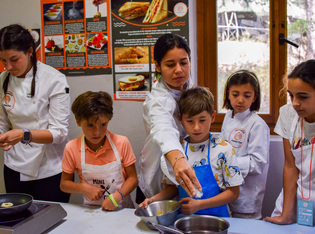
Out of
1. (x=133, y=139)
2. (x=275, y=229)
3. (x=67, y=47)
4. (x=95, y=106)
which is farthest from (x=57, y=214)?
(x=67, y=47)

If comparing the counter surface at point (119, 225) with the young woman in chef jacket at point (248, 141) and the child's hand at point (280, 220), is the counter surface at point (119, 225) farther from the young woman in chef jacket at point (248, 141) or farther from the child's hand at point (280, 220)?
the young woman in chef jacket at point (248, 141)

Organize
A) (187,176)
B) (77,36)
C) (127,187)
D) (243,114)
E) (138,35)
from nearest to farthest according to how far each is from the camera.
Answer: (187,176), (127,187), (243,114), (138,35), (77,36)

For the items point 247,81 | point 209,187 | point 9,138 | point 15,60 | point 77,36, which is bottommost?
point 209,187

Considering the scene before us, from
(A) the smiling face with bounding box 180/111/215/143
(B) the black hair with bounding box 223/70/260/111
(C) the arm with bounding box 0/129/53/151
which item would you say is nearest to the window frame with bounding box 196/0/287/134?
(B) the black hair with bounding box 223/70/260/111

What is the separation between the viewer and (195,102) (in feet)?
4.71

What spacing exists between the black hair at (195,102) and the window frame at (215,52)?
0.71 m

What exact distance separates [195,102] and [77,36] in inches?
49.9

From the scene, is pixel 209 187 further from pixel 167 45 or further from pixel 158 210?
pixel 167 45

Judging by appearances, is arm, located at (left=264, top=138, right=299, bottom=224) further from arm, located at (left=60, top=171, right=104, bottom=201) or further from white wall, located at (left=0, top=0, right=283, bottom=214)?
arm, located at (left=60, top=171, right=104, bottom=201)

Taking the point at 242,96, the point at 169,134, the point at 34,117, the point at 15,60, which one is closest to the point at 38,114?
the point at 34,117

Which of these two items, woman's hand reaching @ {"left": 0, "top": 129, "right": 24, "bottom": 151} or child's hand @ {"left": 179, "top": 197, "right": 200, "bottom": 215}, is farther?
woman's hand reaching @ {"left": 0, "top": 129, "right": 24, "bottom": 151}

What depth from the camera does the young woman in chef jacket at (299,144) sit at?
4.15ft

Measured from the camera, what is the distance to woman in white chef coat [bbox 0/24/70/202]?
1802mm

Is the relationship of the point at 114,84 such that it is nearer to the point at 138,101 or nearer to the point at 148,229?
the point at 138,101
